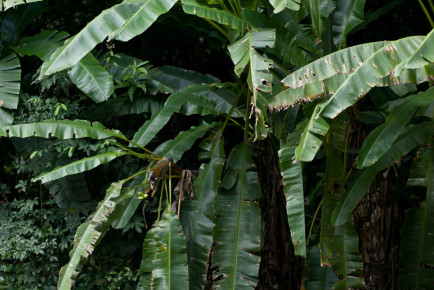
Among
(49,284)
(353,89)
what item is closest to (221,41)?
(353,89)

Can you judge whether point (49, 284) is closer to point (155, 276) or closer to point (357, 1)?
point (155, 276)

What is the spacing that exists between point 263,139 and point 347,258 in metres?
0.95

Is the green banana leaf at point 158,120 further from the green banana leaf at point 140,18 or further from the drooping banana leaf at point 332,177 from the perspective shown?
the drooping banana leaf at point 332,177

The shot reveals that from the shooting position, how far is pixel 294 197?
3.26 metres

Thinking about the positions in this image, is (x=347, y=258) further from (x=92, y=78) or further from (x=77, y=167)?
(x=92, y=78)

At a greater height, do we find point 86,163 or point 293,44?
point 293,44

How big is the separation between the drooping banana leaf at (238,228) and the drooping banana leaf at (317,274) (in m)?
0.44

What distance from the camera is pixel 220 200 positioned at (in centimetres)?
372

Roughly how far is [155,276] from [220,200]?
67cm

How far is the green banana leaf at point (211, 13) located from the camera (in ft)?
10.9

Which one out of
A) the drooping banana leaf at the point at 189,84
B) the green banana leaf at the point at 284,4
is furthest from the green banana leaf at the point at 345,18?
the drooping banana leaf at the point at 189,84

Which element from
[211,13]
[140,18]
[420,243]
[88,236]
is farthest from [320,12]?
[88,236]

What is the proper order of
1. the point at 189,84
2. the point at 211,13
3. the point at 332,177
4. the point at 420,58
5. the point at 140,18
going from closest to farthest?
the point at 420,58, the point at 140,18, the point at 211,13, the point at 332,177, the point at 189,84

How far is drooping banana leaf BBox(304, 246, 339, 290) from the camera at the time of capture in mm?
3687
